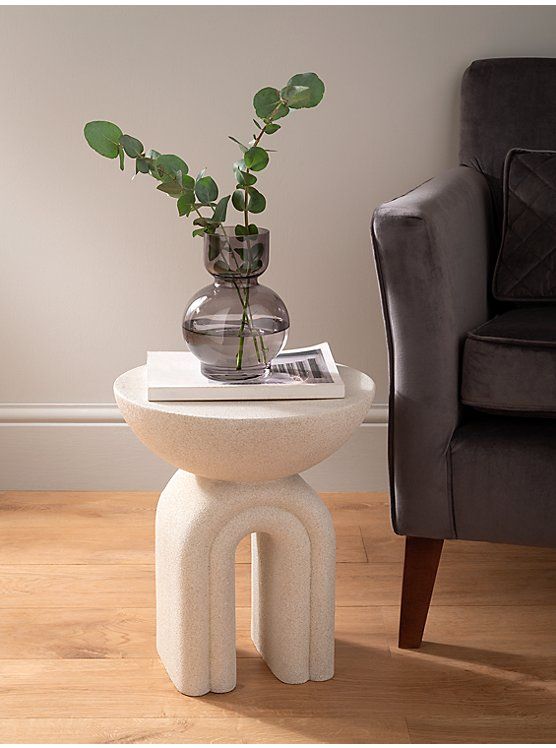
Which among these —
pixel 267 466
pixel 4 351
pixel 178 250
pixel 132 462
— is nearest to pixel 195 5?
pixel 178 250

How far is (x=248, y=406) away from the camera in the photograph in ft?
4.10

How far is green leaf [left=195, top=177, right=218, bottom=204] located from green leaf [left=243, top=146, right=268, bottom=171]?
0.05 m

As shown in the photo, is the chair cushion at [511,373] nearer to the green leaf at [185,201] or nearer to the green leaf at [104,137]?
the green leaf at [185,201]

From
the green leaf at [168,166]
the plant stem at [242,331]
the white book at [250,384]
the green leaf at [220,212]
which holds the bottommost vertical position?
the white book at [250,384]

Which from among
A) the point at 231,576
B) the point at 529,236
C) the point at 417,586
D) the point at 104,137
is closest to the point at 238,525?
the point at 231,576

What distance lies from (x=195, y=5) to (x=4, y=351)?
807 mm

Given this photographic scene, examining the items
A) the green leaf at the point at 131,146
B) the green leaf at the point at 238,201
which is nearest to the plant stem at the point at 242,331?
the green leaf at the point at 238,201

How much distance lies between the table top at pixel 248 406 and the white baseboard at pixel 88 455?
0.74 meters

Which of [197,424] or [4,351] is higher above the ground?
[197,424]

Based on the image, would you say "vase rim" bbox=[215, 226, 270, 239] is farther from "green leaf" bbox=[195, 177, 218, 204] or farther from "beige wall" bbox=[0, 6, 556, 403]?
"beige wall" bbox=[0, 6, 556, 403]

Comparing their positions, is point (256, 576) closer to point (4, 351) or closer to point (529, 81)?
point (4, 351)

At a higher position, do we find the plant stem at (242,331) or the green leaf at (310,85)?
the green leaf at (310,85)

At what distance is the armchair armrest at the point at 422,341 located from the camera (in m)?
1.32

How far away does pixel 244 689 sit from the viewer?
4.39ft
